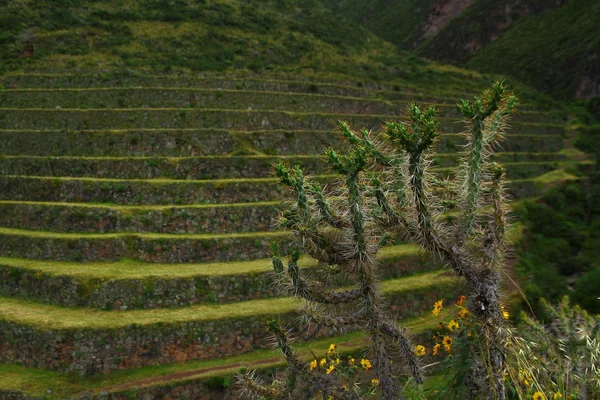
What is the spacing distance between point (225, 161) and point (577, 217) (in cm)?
1838

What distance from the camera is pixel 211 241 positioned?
54.0ft

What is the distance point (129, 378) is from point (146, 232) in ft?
17.3

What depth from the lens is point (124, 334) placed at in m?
13.1

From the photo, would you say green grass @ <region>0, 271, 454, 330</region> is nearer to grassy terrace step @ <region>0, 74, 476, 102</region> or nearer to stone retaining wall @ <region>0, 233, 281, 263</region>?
stone retaining wall @ <region>0, 233, 281, 263</region>

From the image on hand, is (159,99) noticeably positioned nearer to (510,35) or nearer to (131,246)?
(131,246)

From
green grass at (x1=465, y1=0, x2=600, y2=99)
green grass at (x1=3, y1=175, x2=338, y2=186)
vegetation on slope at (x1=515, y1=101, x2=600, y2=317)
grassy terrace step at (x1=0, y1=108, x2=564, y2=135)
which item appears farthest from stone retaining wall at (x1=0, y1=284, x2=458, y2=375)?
green grass at (x1=465, y1=0, x2=600, y2=99)

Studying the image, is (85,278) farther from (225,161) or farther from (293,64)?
(293,64)

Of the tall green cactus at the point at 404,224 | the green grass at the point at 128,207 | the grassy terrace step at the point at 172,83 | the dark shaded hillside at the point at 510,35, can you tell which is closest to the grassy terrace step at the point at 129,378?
the green grass at the point at 128,207

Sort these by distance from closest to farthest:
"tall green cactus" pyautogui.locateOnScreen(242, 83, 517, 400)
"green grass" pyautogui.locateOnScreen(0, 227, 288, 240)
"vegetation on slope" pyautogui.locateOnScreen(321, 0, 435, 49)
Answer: "tall green cactus" pyautogui.locateOnScreen(242, 83, 517, 400), "green grass" pyautogui.locateOnScreen(0, 227, 288, 240), "vegetation on slope" pyautogui.locateOnScreen(321, 0, 435, 49)

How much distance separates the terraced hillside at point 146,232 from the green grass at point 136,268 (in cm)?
6

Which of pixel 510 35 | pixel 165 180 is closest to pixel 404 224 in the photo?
pixel 165 180

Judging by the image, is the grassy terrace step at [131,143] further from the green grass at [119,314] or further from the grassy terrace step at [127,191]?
the green grass at [119,314]

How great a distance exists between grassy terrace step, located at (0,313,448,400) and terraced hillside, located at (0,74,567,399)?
5 cm

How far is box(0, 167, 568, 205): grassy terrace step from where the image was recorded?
17953mm
